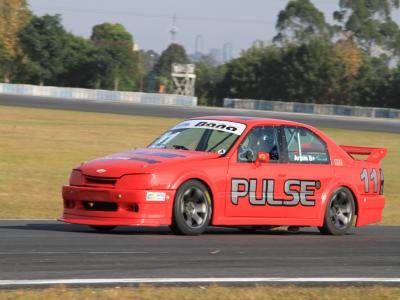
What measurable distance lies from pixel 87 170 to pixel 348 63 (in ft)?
312

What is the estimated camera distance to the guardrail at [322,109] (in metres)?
74.3

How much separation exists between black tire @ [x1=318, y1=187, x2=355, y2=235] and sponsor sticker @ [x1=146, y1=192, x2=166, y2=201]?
2.54m

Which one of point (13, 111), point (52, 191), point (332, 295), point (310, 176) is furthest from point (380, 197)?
point (13, 111)

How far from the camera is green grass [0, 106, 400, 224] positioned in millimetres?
18203

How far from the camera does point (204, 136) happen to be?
38.9 feet

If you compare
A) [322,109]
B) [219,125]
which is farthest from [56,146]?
[322,109]

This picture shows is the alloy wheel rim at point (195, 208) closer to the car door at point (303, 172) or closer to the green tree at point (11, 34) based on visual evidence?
the car door at point (303, 172)

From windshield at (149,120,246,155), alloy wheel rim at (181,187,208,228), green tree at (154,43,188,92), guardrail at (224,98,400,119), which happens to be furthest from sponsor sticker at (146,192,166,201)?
green tree at (154,43,188,92)

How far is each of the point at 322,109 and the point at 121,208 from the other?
67038 millimetres

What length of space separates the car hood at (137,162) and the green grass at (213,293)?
139 inches

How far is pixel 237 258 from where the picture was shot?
9250 mm

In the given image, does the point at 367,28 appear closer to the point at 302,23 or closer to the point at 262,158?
the point at 302,23

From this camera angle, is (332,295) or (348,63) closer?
(332,295)

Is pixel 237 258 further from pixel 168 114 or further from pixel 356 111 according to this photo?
pixel 356 111
